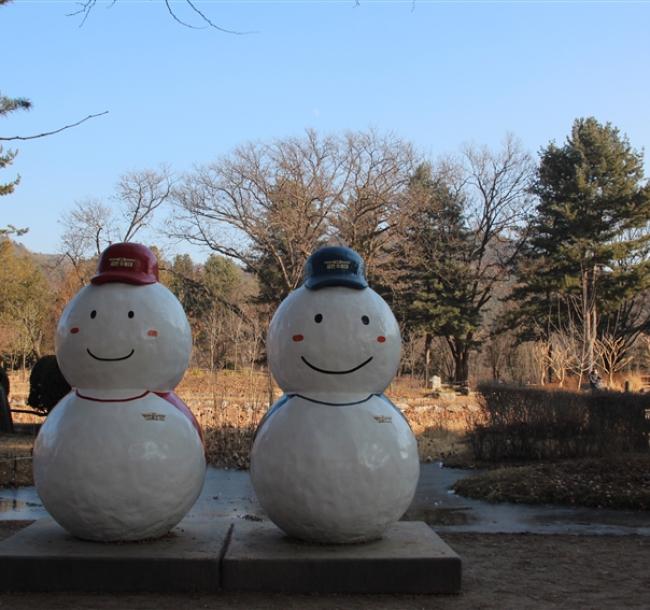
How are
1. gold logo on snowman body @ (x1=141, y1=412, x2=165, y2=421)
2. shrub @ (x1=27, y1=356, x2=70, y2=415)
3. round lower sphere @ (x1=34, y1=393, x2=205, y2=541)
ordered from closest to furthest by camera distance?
round lower sphere @ (x1=34, y1=393, x2=205, y2=541) < gold logo on snowman body @ (x1=141, y1=412, x2=165, y2=421) < shrub @ (x1=27, y1=356, x2=70, y2=415)

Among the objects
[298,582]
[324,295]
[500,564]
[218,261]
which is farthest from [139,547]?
[218,261]

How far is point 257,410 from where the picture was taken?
17422 mm

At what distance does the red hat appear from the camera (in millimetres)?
6336

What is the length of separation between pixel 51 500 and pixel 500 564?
12.6 feet

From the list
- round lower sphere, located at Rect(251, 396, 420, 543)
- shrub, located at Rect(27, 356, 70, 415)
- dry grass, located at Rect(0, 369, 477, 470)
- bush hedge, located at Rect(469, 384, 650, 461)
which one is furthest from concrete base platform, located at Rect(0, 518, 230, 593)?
shrub, located at Rect(27, 356, 70, 415)

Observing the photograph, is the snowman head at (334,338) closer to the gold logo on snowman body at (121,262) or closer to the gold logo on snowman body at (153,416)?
the gold logo on snowman body at (153,416)

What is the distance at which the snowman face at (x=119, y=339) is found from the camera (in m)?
6.12

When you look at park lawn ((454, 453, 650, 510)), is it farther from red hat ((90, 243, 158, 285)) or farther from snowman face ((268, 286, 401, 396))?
red hat ((90, 243, 158, 285))

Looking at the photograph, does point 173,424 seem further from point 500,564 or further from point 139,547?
point 500,564

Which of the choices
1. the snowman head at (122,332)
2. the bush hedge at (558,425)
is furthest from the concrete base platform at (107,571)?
the bush hedge at (558,425)

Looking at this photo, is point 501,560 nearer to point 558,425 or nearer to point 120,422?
point 120,422

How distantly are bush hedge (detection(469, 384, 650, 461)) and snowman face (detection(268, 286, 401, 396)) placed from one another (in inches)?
348

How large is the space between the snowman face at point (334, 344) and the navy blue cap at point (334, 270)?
0.21 feet

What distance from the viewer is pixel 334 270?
638cm
